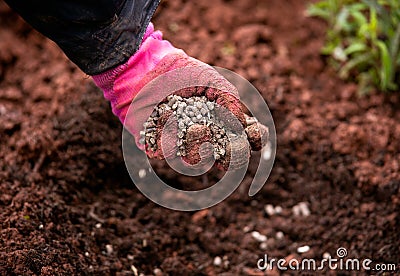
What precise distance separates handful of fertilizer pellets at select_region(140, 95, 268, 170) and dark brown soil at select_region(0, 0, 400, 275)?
0.53 m

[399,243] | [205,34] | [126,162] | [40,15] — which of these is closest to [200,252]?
[126,162]

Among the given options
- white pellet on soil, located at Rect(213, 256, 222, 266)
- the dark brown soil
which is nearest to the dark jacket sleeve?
the dark brown soil

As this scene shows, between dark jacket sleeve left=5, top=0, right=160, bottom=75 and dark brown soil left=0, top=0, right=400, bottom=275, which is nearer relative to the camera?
dark jacket sleeve left=5, top=0, right=160, bottom=75

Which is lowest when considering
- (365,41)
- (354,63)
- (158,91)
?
(158,91)

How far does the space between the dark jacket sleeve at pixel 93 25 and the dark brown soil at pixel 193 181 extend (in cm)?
57

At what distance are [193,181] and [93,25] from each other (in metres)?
0.91

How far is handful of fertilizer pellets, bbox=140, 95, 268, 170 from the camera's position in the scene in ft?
4.51

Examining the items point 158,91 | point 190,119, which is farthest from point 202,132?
point 158,91

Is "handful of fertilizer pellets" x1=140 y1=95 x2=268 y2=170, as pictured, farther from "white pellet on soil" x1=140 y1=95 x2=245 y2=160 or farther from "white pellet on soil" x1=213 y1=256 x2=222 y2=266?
"white pellet on soil" x1=213 y1=256 x2=222 y2=266

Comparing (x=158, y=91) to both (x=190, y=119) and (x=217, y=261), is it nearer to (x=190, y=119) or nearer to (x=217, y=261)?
(x=190, y=119)

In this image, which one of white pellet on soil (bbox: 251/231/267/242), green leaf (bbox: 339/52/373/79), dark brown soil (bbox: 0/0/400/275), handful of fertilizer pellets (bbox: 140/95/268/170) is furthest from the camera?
green leaf (bbox: 339/52/373/79)

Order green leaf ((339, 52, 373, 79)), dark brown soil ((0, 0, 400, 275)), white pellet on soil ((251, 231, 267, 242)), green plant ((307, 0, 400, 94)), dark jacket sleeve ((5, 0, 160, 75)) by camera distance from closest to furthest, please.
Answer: dark jacket sleeve ((5, 0, 160, 75))
dark brown soil ((0, 0, 400, 275))
white pellet on soil ((251, 231, 267, 242))
green plant ((307, 0, 400, 94))
green leaf ((339, 52, 373, 79))

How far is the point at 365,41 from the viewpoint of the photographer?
2283 mm

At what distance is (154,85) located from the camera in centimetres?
139
